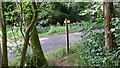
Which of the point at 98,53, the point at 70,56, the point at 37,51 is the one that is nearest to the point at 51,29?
the point at 70,56

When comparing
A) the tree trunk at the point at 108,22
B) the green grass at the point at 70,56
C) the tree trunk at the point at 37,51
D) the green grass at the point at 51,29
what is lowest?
the green grass at the point at 51,29

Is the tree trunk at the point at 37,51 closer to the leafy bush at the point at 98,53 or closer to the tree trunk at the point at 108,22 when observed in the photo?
the leafy bush at the point at 98,53

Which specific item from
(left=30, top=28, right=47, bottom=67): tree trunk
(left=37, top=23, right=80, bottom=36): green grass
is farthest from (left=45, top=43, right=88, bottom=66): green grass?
(left=37, top=23, right=80, bottom=36): green grass

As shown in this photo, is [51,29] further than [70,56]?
Yes

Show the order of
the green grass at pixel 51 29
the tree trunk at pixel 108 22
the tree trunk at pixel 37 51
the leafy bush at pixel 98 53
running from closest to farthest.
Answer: the leafy bush at pixel 98 53
the tree trunk at pixel 108 22
the tree trunk at pixel 37 51
the green grass at pixel 51 29

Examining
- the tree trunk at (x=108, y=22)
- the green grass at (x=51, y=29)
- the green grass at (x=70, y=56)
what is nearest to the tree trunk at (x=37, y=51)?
the green grass at (x=70, y=56)

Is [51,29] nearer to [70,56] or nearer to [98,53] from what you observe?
[70,56]

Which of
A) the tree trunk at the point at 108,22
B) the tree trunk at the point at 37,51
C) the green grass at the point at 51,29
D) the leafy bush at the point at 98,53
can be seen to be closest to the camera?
the leafy bush at the point at 98,53

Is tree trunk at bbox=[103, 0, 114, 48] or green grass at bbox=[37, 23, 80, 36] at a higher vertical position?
tree trunk at bbox=[103, 0, 114, 48]

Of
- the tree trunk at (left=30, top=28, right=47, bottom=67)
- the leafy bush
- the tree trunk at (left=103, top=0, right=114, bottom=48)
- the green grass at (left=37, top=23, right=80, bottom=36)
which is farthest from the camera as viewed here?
the green grass at (left=37, top=23, right=80, bottom=36)

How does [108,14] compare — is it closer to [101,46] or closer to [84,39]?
[101,46]

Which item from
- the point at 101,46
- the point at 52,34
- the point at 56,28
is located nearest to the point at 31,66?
the point at 101,46

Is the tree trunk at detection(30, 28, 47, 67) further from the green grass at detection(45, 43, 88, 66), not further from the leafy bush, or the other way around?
the leafy bush

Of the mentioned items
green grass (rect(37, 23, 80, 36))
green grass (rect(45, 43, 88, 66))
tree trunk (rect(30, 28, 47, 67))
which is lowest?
green grass (rect(37, 23, 80, 36))
